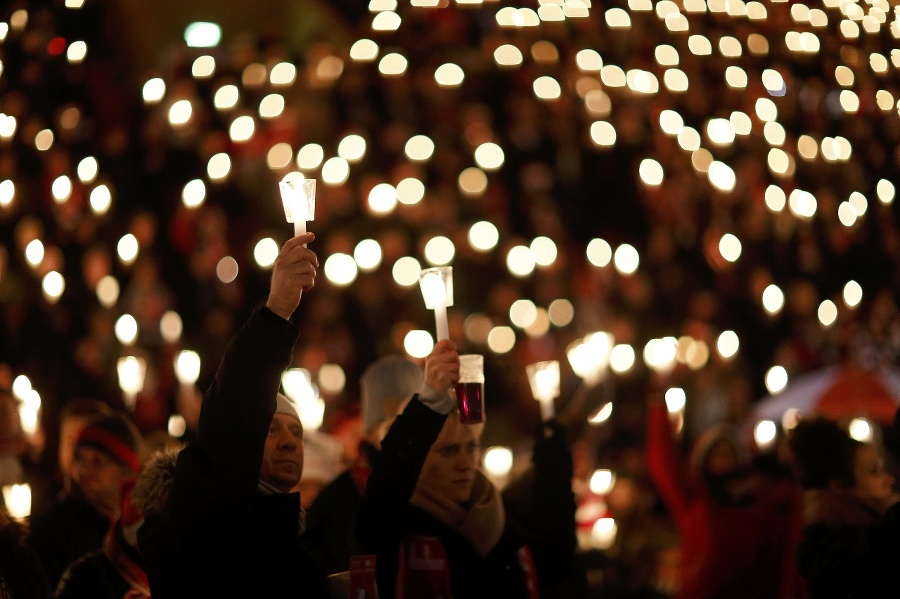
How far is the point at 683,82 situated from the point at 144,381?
3710 mm

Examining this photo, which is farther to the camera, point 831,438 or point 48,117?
point 48,117

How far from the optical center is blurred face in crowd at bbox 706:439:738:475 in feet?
17.3

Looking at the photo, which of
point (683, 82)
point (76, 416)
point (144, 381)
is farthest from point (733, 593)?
point (144, 381)

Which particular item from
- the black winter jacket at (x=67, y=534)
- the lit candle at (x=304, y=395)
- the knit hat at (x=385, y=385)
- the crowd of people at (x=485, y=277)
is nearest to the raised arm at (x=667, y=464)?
the crowd of people at (x=485, y=277)

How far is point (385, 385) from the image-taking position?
15.6ft

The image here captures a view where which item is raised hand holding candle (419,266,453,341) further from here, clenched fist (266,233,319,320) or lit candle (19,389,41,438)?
lit candle (19,389,41,438)

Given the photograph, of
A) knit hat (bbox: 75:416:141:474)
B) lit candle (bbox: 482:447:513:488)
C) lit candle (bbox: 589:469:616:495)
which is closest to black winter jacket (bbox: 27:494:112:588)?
knit hat (bbox: 75:416:141:474)

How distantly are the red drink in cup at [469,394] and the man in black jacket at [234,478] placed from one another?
3.04 ft

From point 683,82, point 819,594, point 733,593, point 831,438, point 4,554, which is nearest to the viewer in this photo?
point 4,554

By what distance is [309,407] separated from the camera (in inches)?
260

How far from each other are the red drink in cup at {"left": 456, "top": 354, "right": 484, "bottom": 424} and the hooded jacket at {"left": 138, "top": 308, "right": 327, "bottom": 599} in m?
0.96

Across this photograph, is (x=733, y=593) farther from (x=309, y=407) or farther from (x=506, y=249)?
(x=506, y=249)

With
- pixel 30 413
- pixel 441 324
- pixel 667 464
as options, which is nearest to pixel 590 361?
pixel 667 464

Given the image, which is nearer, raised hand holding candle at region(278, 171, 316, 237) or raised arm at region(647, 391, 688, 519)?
raised hand holding candle at region(278, 171, 316, 237)
